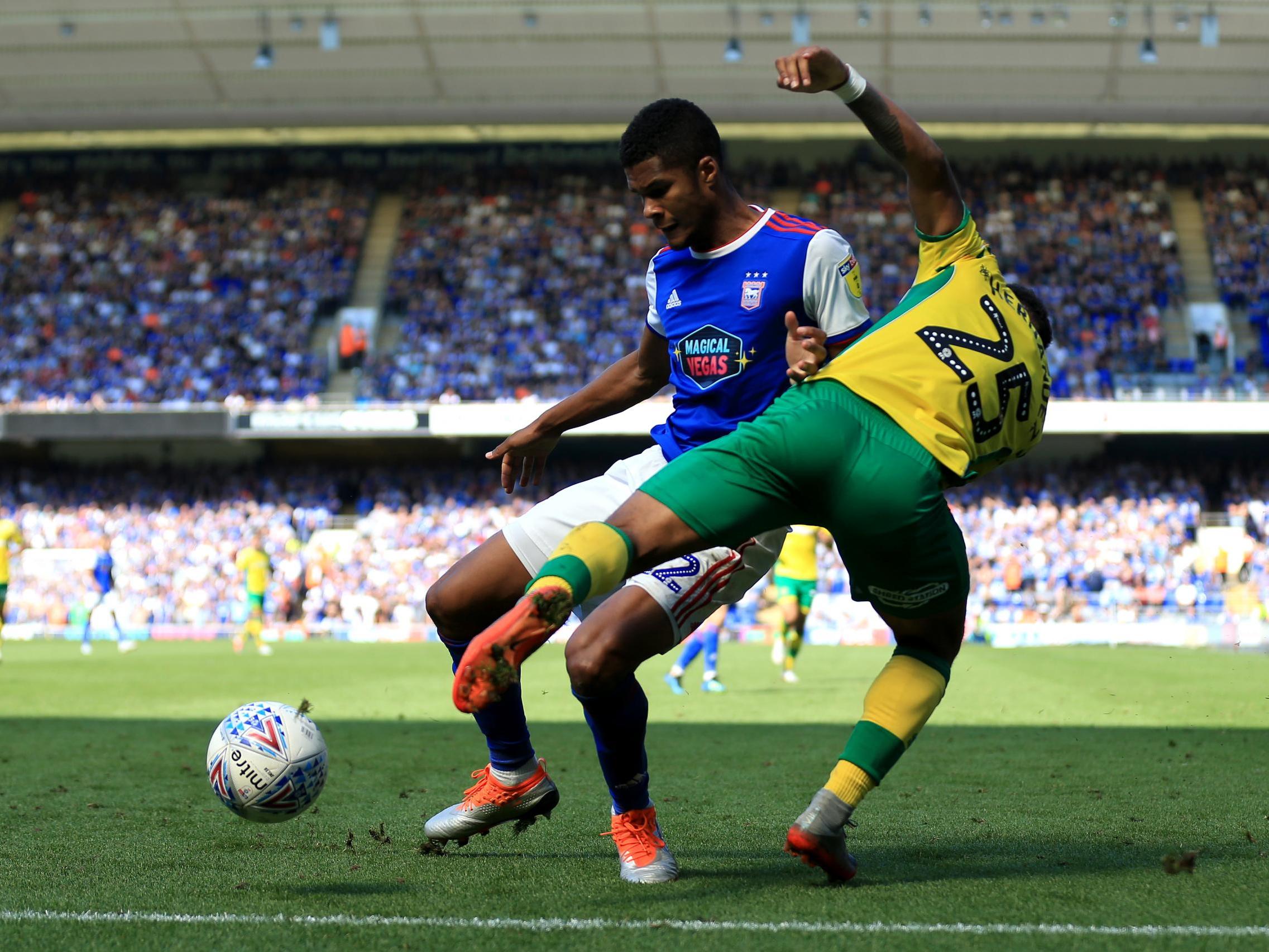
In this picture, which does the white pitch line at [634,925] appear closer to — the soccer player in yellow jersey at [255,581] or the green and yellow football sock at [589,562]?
the green and yellow football sock at [589,562]

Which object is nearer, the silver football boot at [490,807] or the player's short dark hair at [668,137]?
the player's short dark hair at [668,137]

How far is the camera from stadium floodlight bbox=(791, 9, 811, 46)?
30.5 meters

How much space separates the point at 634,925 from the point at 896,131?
7.50ft

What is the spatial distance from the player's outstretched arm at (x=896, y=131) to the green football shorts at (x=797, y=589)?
10202 mm

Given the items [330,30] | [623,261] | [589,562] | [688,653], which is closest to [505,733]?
[589,562]

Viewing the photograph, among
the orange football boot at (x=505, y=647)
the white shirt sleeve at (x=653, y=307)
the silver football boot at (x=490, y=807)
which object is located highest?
the white shirt sleeve at (x=653, y=307)

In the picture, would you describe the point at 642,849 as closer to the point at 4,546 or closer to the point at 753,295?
the point at 753,295

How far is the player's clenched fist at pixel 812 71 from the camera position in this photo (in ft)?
12.1

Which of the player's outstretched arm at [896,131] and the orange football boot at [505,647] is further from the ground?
the player's outstretched arm at [896,131]

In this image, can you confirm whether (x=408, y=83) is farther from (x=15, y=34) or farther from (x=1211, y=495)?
(x=1211, y=495)

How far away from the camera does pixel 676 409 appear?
455 cm

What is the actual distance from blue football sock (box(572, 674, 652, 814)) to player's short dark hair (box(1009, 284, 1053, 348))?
1678 mm

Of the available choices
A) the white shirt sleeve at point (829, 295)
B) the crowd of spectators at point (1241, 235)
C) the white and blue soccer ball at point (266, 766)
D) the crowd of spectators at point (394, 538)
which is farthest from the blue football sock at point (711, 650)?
the crowd of spectators at point (1241, 235)

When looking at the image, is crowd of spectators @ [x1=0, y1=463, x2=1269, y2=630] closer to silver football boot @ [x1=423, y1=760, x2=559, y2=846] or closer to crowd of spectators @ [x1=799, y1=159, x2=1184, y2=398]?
crowd of spectators @ [x1=799, y1=159, x2=1184, y2=398]
